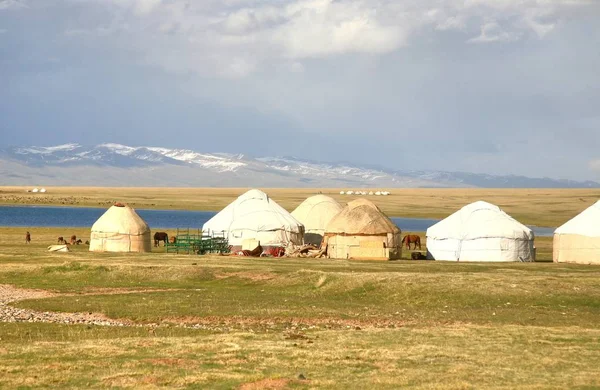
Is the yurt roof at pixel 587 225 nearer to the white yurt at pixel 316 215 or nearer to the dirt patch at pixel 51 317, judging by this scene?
the white yurt at pixel 316 215

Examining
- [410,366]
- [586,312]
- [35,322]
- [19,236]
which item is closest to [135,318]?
[35,322]

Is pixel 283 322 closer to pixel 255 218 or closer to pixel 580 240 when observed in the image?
pixel 580 240

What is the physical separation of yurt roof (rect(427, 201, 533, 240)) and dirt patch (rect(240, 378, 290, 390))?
135 feet

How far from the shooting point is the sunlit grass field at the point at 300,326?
60.3 ft

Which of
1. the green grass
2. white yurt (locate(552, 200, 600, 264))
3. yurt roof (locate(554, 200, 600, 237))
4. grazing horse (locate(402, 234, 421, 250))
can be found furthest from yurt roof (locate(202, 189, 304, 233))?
the green grass

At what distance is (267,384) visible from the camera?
56.6 ft

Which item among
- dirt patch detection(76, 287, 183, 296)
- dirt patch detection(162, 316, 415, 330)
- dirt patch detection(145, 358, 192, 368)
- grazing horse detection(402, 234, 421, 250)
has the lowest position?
dirt patch detection(162, 316, 415, 330)

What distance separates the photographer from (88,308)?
31812 mm

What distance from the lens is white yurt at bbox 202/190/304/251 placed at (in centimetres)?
6109

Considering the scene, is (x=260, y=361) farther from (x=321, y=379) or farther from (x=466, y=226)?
(x=466, y=226)

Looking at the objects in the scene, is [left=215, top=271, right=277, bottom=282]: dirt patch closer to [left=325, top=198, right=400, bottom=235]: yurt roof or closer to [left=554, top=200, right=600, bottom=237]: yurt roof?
[left=325, top=198, right=400, bottom=235]: yurt roof

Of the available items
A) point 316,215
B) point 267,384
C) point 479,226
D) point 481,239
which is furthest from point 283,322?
point 316,215

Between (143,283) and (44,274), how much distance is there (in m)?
5.99

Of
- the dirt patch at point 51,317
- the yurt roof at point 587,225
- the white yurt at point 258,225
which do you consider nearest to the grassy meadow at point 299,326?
the dirt patch at point 51,317
